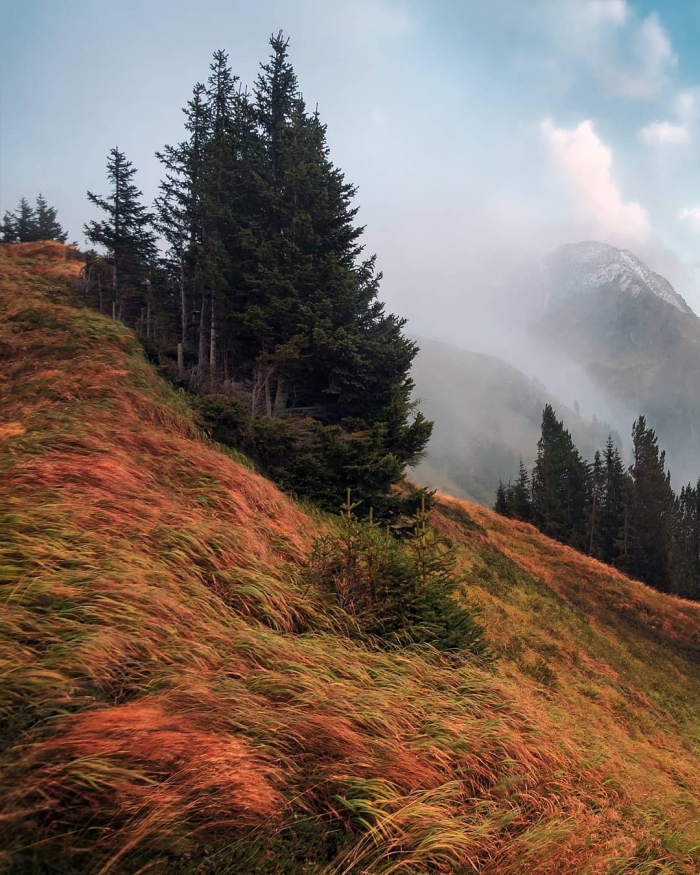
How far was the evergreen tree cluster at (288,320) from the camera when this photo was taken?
941 centimetres

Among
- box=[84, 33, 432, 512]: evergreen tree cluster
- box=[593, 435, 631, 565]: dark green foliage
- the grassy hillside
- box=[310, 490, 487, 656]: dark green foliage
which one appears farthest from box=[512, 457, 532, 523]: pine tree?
box=[310, 490, 487, 656]: dark green foliage

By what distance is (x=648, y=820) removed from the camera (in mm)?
3389

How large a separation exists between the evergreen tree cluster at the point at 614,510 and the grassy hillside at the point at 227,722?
4092cm

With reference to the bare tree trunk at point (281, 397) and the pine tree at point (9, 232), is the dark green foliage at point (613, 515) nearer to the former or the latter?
the bare tree trunk at point (281, 397)

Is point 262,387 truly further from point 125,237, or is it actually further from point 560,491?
point 560,491

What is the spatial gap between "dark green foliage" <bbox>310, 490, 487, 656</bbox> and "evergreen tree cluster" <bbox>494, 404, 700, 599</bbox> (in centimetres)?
4283

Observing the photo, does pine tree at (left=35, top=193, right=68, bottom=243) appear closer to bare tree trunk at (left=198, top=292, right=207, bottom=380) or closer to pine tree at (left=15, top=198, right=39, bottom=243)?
pine tree at (left=15, top=198, right=39, bottom=243)

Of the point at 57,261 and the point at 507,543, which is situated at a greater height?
the point at 57,261

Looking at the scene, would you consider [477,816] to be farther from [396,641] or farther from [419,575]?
[419,575]

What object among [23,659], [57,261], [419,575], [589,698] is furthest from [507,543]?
[57,261]

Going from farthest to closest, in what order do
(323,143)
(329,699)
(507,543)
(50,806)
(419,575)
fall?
(507,543)
(323,143)
(419,575)
(329,699)
(50,806)

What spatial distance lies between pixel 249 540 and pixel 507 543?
18.2 m

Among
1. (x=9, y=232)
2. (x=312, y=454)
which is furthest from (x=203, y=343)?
(x=9, y=232)

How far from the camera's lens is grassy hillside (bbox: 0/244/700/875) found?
189 cm
